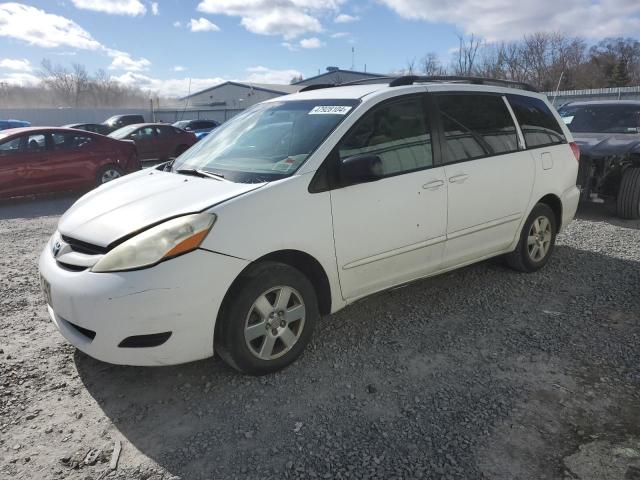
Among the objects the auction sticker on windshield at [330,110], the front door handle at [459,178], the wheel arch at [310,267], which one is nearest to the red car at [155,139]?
the auction sticker on windshield at [330,110]

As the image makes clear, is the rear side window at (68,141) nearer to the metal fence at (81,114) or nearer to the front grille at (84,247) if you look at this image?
the front grille at (84,247)

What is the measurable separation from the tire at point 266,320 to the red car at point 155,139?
1337cm

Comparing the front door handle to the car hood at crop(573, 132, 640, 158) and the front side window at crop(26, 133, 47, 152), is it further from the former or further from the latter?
the front side window at crop(26, 133, 47, 152)

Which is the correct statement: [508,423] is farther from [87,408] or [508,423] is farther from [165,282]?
[87,408]

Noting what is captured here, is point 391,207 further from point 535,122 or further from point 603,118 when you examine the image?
point 603,118

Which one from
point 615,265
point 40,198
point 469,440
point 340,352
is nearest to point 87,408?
point 340,352

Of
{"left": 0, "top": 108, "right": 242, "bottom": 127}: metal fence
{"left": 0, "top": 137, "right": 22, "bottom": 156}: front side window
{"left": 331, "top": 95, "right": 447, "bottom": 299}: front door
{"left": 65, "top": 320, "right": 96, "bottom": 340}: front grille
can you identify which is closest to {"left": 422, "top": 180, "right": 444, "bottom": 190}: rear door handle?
{"left": 331, "top": 95, "right": 447, "bottom": 299}: front door

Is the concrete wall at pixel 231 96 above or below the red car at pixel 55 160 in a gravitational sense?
above

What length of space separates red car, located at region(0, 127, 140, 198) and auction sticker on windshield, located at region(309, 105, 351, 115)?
7560 mm

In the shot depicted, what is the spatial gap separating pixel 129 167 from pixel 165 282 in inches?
349

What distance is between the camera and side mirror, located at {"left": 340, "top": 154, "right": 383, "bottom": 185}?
3.08 m

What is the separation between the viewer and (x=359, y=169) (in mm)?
3080

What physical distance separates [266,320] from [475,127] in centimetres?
242

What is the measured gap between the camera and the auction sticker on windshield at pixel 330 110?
134 inches
